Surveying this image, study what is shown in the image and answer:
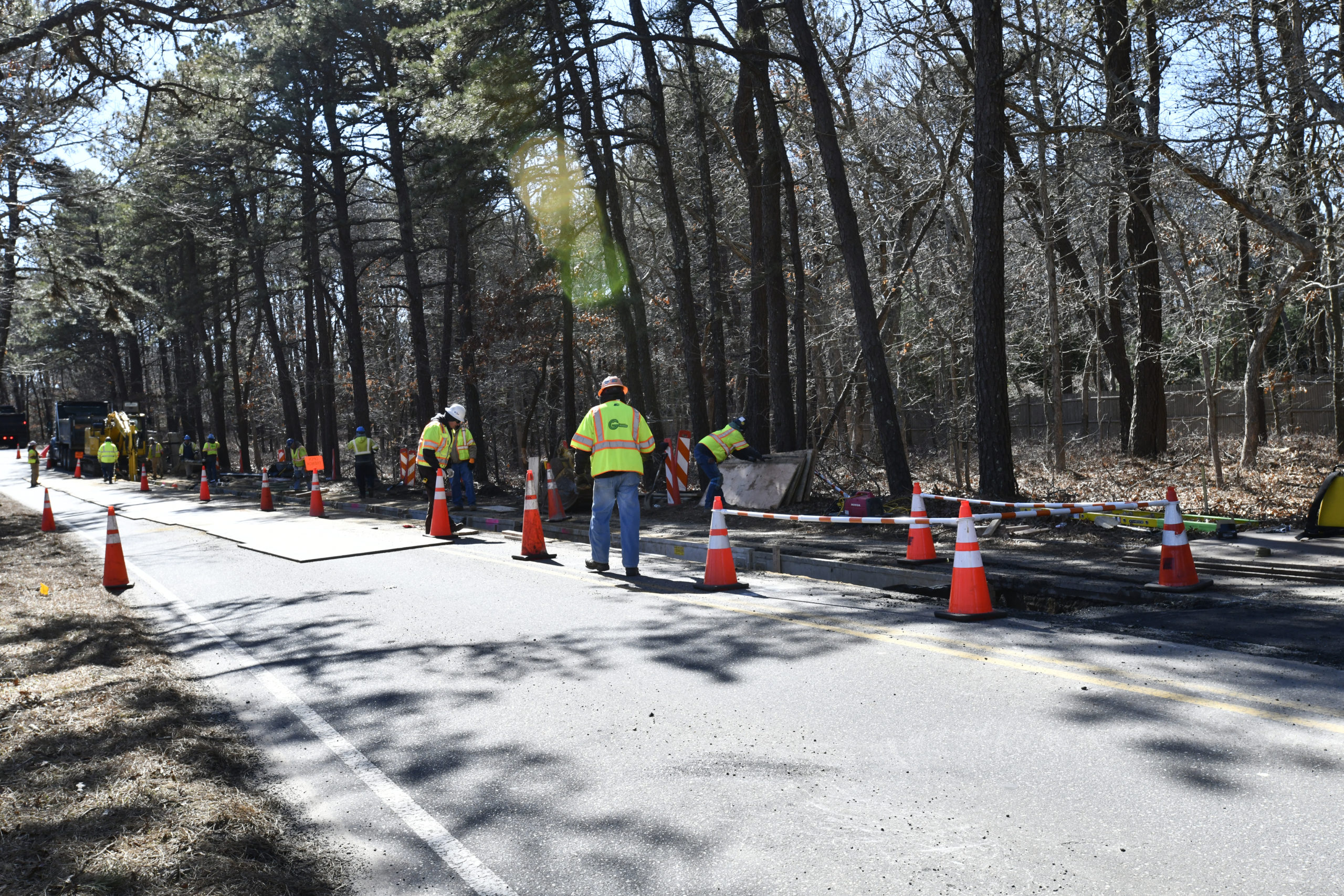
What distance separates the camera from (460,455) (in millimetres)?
19172

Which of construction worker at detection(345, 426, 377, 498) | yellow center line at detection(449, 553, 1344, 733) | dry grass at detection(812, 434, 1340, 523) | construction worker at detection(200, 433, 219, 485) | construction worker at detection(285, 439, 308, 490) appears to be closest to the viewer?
yellow center line at detection(449, 553, 1344, 733)

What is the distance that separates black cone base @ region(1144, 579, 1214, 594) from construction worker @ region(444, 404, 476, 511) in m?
12.9

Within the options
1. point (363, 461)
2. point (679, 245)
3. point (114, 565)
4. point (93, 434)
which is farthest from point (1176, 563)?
point (93, 434)

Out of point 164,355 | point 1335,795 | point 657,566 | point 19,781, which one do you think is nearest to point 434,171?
point 657,566

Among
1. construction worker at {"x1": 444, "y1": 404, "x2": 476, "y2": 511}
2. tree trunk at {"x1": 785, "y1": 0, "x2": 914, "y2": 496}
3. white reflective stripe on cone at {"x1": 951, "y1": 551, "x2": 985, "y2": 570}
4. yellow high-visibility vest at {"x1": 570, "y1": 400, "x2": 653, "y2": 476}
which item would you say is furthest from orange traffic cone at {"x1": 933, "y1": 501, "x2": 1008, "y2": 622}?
construction worker at {"x1": 444, "y1": 404, "x2": 476, "y2": 511}

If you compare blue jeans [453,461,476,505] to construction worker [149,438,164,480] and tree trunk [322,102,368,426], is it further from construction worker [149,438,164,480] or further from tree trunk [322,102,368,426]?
construction worker [149,438,164,480]

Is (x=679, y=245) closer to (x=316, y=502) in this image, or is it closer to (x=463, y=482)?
(x=463, y=482)

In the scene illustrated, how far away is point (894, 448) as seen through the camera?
1614 centimetres

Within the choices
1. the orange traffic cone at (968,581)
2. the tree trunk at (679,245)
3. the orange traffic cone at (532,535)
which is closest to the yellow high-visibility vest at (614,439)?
the orange traffic cone at (532,535)

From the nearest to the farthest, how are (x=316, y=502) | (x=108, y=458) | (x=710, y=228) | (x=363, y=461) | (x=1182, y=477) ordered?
(x=1182, y=477) < (x=316, y=502) < (x=710, y=228) < (x=363, y=461) < (x=108, y=458)

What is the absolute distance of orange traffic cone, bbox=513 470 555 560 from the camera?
40.2 ft

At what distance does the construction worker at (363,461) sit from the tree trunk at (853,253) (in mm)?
13427

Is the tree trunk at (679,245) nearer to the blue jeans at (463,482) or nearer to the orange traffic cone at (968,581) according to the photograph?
the blue jeans at (463,482)

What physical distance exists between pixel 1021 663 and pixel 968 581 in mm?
1584
